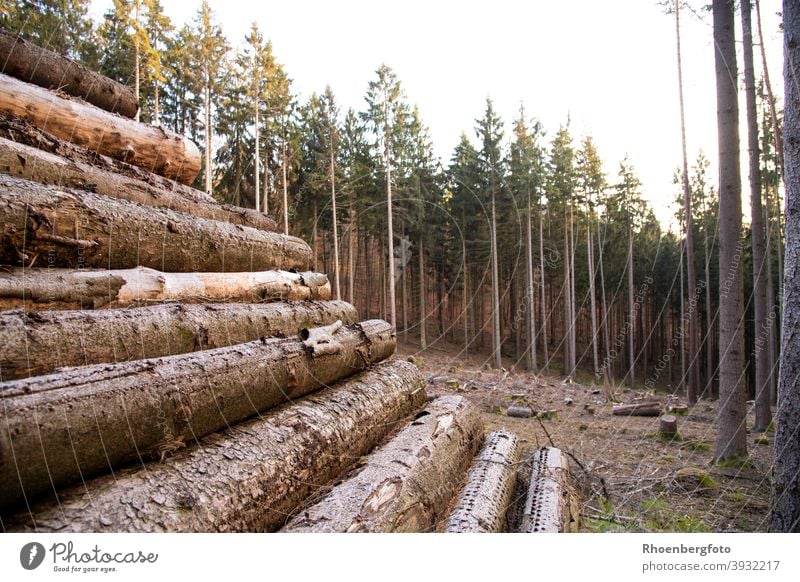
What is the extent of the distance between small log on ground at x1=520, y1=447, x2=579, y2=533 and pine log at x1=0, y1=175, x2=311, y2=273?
343 centimetres

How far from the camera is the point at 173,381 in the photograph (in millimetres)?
2033

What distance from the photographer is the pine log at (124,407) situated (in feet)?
4.91

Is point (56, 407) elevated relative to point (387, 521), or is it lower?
elevated

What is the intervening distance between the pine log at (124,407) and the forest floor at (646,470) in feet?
8.97

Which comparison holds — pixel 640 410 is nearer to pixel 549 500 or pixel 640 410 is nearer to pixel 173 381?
pixel 549 500

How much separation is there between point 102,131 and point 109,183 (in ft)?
3.48

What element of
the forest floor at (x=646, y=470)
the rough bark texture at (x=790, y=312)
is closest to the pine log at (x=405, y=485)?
the forest floor at (x=646, y=470)

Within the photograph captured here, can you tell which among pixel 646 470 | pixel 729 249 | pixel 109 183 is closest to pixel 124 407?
pixel 109 183

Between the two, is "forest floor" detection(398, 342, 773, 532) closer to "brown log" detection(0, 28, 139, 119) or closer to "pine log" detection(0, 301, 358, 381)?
"pine log" detection(0, 301, 358, 381)

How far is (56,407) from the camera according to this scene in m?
1.58

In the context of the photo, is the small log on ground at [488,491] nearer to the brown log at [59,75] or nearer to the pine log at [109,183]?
the pine log at [109,183]

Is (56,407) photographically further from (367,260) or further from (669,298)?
(669,298)
